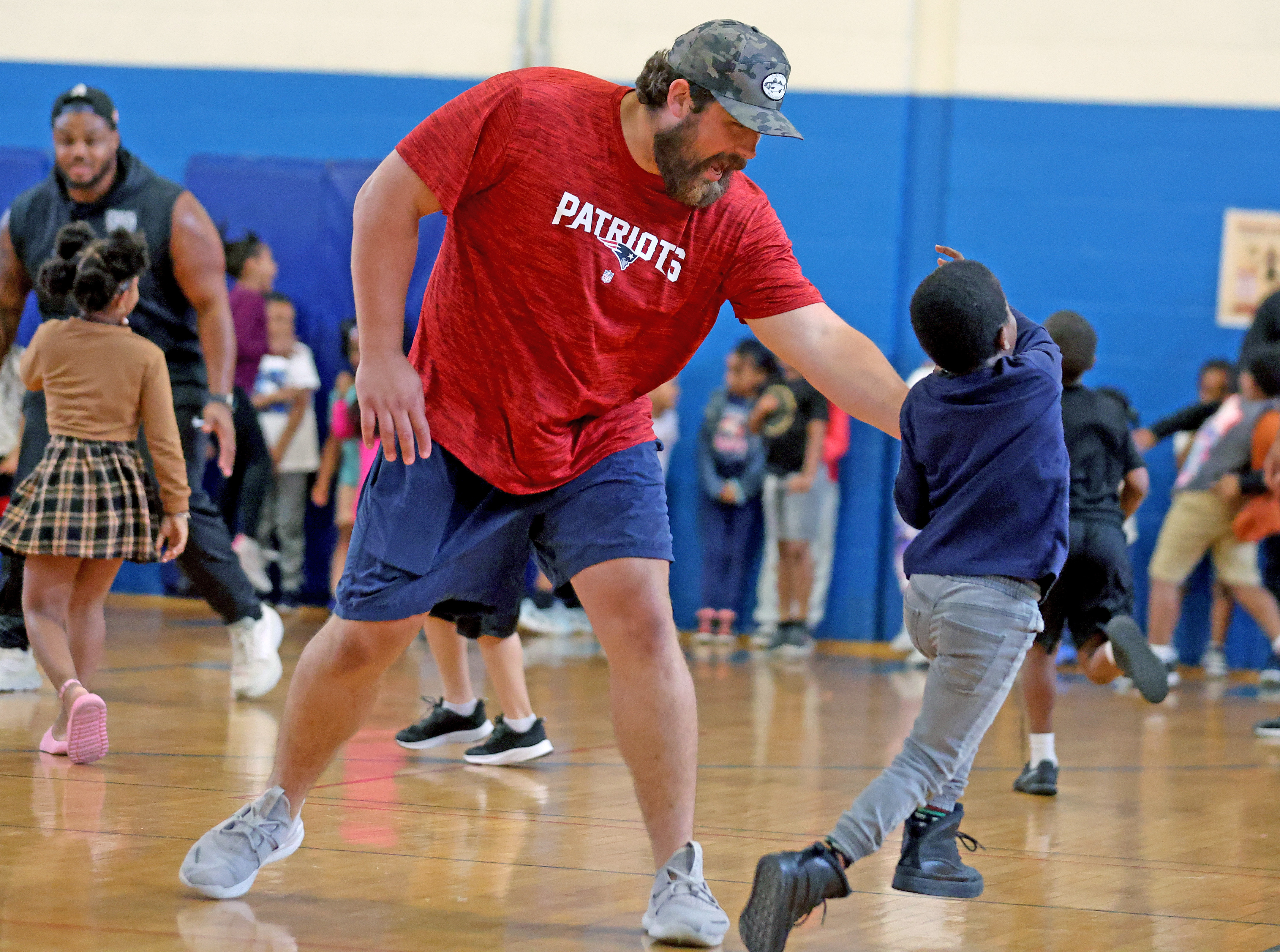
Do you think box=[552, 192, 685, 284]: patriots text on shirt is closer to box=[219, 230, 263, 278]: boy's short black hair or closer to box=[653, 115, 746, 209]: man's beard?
box=[653, 115, 746, 209]: man's beard

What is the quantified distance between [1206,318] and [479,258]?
746cm

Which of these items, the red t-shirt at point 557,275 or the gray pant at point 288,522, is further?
the gray pant at point 288,522

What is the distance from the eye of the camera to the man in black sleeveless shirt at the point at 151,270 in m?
5.31

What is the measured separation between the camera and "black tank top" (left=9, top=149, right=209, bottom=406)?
540 cm

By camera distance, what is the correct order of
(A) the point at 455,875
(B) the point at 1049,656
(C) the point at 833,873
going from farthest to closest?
(B) the point at 1049,656
(A) the point at 455,875
(C) the point at 833,873

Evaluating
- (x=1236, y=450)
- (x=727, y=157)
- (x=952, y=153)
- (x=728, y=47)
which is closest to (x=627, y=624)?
(x=727, y=157)

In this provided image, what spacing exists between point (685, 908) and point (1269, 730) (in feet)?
14.7

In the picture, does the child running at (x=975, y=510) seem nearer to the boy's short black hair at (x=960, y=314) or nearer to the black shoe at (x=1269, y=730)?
the boy's short black hair at (x=960, y=314)

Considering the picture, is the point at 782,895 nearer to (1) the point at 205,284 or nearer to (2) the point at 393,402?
(2) the point at 393,402

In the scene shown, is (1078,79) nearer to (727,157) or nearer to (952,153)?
(952,153)

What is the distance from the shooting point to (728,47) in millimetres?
2873

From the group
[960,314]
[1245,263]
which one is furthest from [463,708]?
[1245,263]

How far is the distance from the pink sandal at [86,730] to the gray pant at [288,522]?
537cm

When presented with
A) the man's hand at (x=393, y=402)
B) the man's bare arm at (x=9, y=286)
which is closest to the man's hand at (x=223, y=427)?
the man's bare arm at (x=9, y=286)
